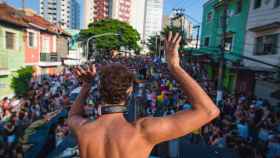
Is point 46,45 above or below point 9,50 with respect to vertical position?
above

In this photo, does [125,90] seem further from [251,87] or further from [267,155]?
[251,87]

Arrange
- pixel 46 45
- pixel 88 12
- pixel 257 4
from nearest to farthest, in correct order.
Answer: pixel 257 4 < pixel 46 45 < pixel 88 12

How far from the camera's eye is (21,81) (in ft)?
53.9

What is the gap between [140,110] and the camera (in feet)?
40.4

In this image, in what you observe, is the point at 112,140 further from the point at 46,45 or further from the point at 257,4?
the point at 46,45

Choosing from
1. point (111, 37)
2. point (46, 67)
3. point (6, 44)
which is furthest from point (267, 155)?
point (111, 37)

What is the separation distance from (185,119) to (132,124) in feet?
1.21

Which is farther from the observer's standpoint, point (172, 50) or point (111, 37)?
point (111, 37)

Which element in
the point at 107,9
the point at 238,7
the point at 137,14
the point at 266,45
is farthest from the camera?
the point at 137,14

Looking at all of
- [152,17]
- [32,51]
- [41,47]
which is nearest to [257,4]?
[32,51]

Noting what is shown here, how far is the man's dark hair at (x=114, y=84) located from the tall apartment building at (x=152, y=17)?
428ft

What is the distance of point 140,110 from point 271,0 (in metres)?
9.82

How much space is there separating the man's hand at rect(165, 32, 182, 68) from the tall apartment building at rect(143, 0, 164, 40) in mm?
130463

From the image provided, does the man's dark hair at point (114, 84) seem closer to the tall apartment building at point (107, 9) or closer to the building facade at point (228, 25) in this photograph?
the building facade at point (228, 25)
